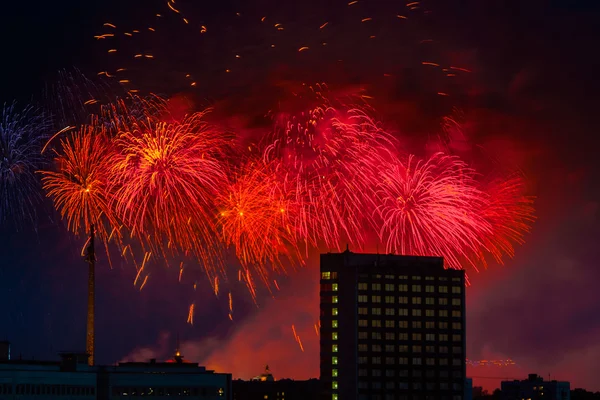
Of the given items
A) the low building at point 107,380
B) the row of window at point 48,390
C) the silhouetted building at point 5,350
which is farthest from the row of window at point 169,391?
the silhouetted building at point 5,350

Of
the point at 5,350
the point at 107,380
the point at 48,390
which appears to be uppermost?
the point at 5,350

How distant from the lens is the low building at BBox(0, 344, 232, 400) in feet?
495

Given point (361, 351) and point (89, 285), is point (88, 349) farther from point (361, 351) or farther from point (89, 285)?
point (361, 351)

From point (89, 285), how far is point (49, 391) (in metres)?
21.2

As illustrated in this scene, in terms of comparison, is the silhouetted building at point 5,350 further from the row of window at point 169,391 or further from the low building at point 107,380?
the row of window at point 169,391

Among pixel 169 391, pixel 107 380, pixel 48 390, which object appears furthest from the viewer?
pixel 169 391

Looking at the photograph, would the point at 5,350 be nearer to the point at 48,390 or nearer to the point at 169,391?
the point at 48,390

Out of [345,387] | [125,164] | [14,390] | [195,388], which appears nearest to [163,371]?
[195,388]

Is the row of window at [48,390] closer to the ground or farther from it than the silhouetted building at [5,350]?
closer to the ground

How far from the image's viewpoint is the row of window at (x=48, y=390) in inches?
5856

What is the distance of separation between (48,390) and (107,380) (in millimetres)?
11200

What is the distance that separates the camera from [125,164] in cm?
12244

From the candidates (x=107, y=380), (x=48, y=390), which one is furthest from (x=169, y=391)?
(x=48, y=390)

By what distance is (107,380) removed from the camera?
163m
